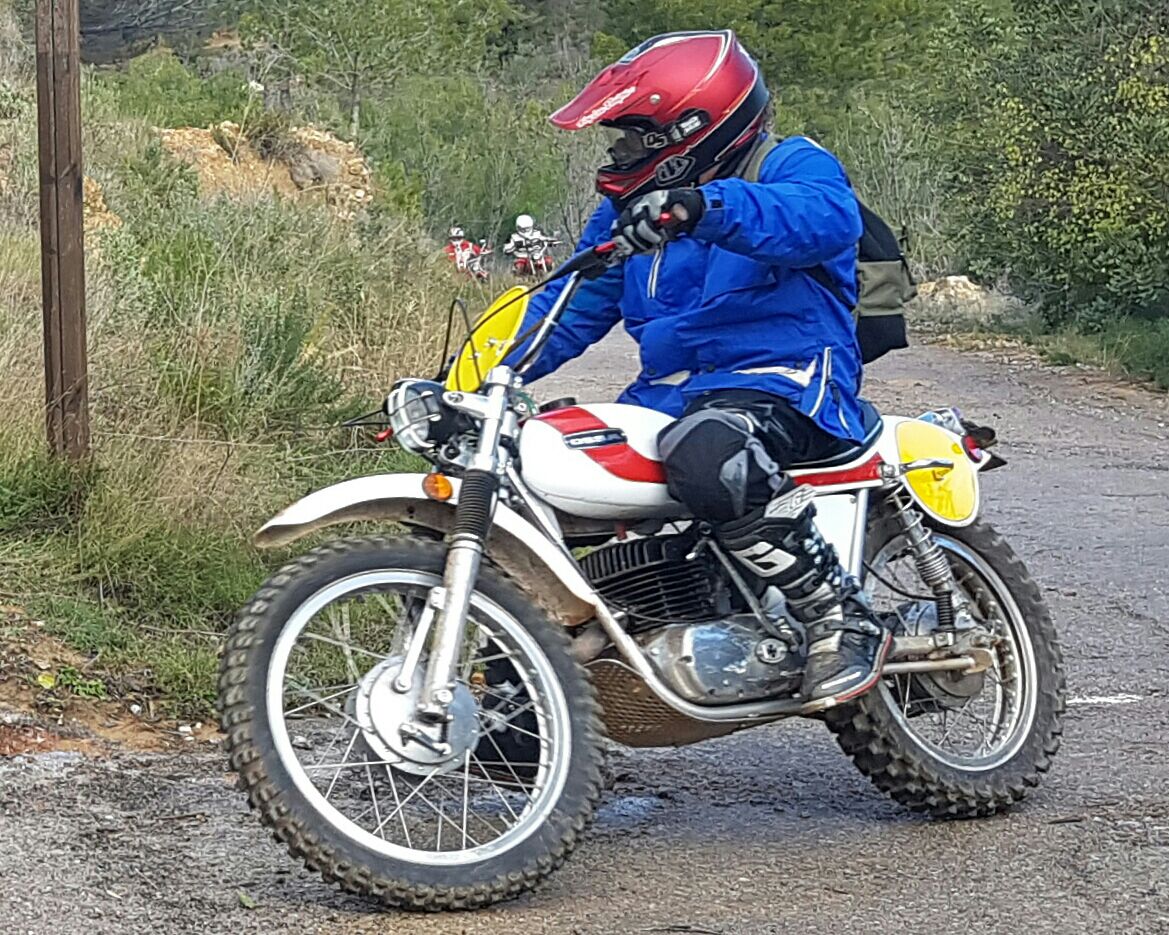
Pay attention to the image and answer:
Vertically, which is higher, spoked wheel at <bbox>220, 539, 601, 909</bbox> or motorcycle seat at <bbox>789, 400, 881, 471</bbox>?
motorcycle seat at <bbox>789, 400, 881, 471</bbox>

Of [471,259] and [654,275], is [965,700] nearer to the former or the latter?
[654,275]

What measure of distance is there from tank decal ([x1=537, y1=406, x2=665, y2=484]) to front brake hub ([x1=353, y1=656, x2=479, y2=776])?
617 mm

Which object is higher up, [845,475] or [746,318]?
[746,318]

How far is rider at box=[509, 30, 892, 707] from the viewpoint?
4.33 m

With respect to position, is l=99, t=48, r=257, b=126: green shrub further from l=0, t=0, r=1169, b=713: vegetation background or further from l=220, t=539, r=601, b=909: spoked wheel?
l=220, t=539, r=601, b=909: spoked wheel

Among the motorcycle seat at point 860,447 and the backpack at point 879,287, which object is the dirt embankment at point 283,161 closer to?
the backpack at point 879,287

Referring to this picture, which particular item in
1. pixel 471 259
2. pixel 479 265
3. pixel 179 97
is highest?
pixel 179 97

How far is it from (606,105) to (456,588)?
113 centimetres

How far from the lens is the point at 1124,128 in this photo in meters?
20.1

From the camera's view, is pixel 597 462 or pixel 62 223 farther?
pixel 62 223

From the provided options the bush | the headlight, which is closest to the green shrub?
the bush

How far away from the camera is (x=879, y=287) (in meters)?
5.15

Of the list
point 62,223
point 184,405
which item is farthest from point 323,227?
point 62,223

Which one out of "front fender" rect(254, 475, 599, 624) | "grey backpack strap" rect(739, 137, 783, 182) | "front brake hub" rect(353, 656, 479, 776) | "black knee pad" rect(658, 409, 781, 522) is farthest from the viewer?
"grey backpack strap" rect(739, 137, 783, 182)
